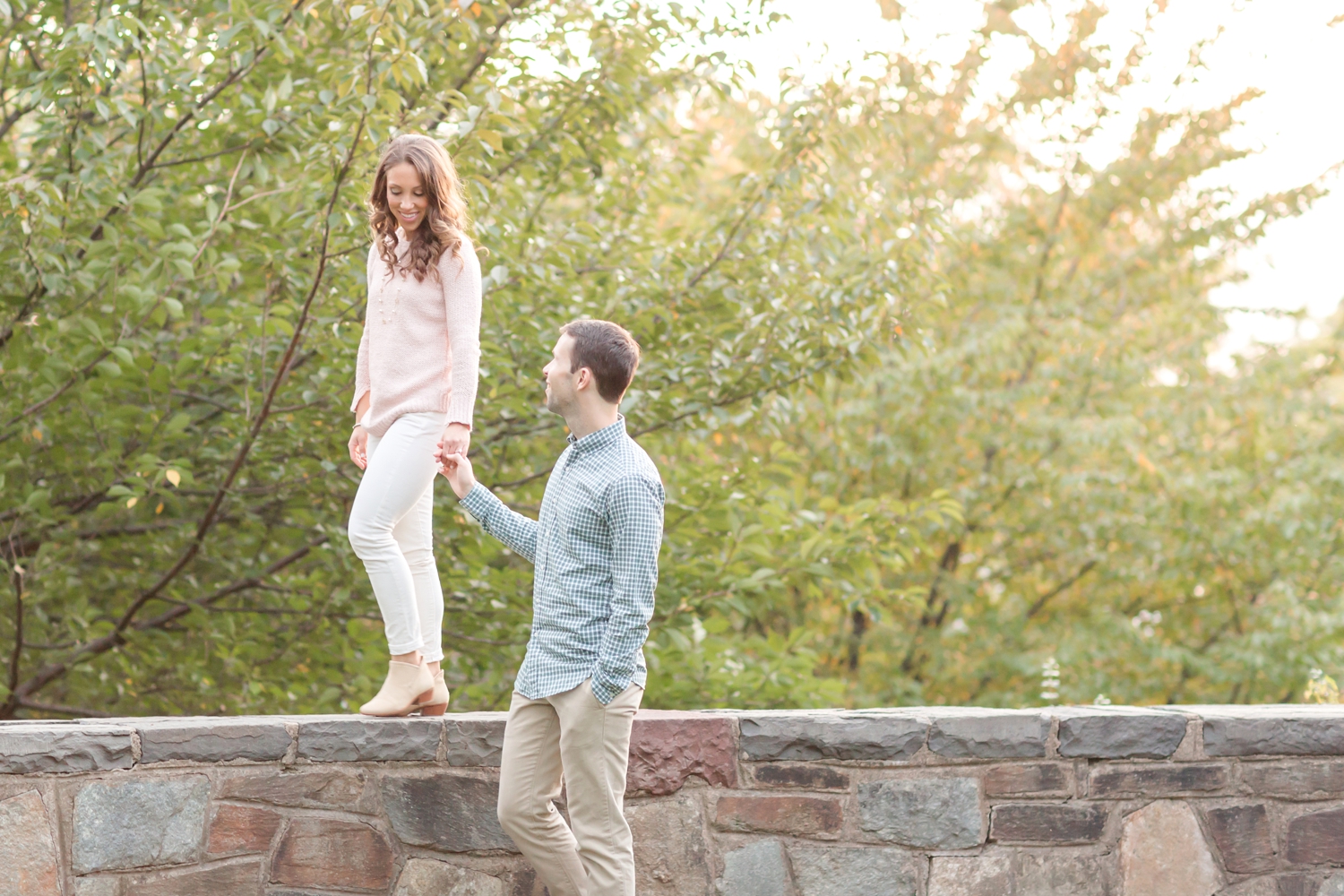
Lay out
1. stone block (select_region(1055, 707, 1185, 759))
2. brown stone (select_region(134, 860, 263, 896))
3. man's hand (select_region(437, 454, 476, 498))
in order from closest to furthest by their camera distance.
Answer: man's hand (select_region(437, 454, 476, 498))
brown stone (select_region(134, 860, 263, 896))
stone block (select_region(1055, 707, 1185, 759))

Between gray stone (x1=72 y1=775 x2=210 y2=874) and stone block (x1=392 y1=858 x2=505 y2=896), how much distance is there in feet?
1.51

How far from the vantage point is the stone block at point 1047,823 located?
2918mm

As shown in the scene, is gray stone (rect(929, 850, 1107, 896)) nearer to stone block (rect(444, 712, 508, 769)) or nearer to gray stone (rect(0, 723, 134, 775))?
stone block (rect(444, 712, 508, 769))

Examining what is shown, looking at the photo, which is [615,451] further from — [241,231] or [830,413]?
[830,413]

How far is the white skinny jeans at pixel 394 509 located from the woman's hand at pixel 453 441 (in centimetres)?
11

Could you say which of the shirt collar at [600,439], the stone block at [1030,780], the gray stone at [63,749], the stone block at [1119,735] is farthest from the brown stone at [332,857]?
the stone block at [1119,735]

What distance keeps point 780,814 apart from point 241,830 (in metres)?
1.23

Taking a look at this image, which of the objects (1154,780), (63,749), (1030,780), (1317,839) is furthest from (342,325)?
(1317,839)

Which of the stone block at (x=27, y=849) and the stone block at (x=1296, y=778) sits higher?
the stone block at (x=1296, y=778)

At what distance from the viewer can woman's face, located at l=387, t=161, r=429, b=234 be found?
2600mm

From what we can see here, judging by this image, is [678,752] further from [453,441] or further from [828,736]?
[453,441]

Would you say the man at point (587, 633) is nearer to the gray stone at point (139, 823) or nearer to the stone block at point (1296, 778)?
the gray stone at point (139, 823)

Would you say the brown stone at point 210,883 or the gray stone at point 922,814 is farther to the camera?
the gray stone at point 922,814

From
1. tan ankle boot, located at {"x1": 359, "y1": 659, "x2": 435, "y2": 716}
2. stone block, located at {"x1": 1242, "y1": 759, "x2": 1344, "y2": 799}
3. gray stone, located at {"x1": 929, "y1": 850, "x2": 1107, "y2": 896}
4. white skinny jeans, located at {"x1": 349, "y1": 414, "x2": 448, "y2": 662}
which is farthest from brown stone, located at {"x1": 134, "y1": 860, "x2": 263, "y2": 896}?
stone block, located at {"x1": 1242, "y1": 759, "x2": 1344, "y2": 799}
